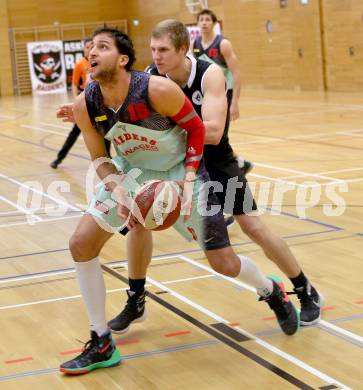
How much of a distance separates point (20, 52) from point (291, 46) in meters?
13.6

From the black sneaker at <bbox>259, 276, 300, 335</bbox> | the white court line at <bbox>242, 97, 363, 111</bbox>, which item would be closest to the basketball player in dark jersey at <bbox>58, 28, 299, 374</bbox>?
A: the black sneaker at <bbox>259, 276, 300, 335</bbox>

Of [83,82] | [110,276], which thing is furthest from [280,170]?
[110,276]

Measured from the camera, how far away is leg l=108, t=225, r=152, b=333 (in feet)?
15.9

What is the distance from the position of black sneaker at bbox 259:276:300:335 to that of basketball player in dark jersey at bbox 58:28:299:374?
27 cm

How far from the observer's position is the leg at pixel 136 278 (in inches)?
191

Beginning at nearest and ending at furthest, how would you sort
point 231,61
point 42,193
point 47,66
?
point 231,61
point 42,193
point 47,66

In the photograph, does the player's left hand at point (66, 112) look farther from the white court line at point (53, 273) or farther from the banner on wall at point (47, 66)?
the banner on wall at point (47, 66)

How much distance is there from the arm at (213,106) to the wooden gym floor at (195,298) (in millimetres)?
1135

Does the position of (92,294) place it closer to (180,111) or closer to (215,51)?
(180,111)

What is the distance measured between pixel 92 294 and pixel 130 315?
587mm

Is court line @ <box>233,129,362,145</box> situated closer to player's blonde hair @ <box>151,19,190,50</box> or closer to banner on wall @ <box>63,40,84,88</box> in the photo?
player's blonde hair @ <box>151,19,190,50</box>

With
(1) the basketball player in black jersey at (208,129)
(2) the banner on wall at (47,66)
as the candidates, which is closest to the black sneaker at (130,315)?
(1) the basketball player in black jersey at (208,129)

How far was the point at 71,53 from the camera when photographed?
1300 inches

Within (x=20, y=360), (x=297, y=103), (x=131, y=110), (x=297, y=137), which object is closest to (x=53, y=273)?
(x=20, y=360)
